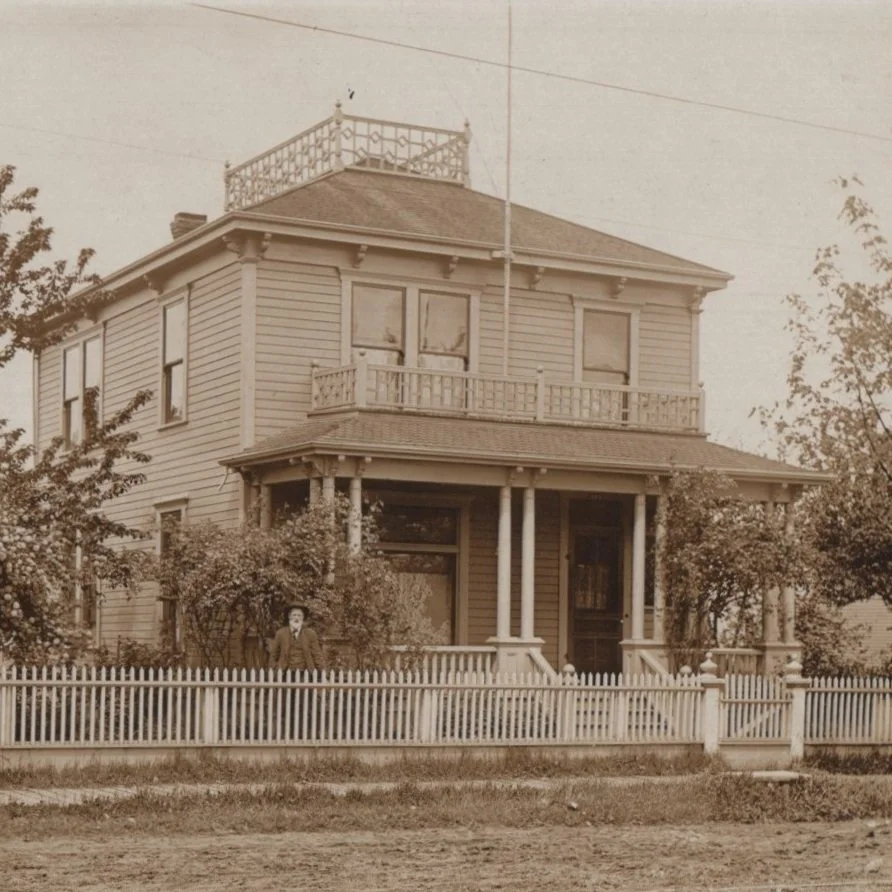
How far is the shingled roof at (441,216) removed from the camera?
981 inches

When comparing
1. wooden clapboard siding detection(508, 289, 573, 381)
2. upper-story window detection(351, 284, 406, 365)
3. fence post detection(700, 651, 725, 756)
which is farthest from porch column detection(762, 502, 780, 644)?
upper-story window detection(351, 284, 406, 365)

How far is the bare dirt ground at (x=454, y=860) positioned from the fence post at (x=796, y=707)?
243 inches

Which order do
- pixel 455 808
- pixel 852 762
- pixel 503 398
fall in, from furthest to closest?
1. pixel 503 398
2. pixel 852 762
3. pixel 455 808

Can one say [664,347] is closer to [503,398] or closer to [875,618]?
[503,398]

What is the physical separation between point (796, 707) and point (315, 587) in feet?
19.2

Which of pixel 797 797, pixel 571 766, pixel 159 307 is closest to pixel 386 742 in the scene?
pixel 571 766

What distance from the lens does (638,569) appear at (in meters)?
23.5

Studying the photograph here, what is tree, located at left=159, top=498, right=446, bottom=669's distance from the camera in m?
20.4

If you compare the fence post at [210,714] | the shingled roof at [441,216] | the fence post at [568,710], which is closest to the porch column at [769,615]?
the shingled roof at [441,216]

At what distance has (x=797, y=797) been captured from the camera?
15.2m

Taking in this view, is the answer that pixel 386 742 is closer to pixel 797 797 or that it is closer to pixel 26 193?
pixel 797 797

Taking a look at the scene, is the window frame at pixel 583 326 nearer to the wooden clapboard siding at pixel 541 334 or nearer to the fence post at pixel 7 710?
the wooden clapboard siding at pixel 541 334

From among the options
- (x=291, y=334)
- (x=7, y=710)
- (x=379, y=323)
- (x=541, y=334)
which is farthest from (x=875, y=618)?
(x=7, y=710)

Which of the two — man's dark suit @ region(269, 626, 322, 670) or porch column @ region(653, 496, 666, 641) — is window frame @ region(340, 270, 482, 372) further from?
man's dark suit @ region(269, 626, 322, 670)
